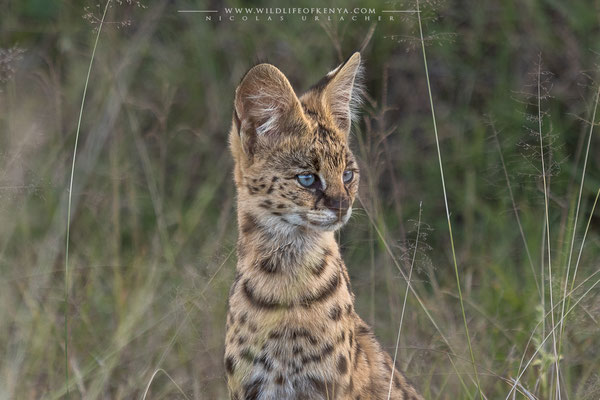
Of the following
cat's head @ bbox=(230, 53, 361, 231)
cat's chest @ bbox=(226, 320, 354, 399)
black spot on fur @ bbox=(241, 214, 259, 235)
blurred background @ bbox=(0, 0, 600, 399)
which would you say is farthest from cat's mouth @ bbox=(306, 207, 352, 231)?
blurred background @ bbox=(0, 0, 600, 399)

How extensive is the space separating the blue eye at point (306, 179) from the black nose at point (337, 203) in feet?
0.30

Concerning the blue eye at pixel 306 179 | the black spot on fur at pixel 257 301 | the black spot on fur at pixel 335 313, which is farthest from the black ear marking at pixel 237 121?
the black spot on fur at pixel 335 313

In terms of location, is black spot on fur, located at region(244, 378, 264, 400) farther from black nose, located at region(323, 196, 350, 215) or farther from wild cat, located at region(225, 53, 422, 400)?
→ black nose, located at region(323, 196, 350, 215)

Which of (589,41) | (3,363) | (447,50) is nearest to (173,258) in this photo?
(3,363)

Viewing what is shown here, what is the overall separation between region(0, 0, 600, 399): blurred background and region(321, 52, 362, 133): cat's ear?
35cm

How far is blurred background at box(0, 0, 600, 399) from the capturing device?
175 inches

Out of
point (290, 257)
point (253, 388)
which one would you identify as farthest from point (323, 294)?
point (253, 388)

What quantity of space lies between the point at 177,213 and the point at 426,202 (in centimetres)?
160

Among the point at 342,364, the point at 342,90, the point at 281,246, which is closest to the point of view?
the point at 342,364

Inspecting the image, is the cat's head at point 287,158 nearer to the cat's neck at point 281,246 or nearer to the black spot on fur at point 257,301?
the cat's neck at point 281,246

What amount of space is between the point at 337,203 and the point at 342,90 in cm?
61

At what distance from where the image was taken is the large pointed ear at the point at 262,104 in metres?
3.53

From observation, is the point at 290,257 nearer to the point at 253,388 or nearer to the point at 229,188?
the point at 253,388

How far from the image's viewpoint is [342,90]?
388 cm
